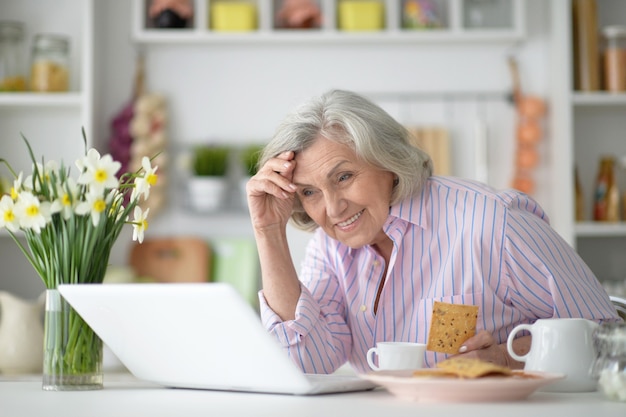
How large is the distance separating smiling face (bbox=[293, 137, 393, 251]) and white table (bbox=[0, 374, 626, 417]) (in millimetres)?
563

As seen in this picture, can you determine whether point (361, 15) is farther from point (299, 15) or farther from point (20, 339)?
point (20, 339)

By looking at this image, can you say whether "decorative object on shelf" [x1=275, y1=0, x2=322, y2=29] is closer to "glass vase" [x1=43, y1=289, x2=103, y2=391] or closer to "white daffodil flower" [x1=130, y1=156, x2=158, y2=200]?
"white daffodil flower" [x1=130, y1=156, x2=158, y2=200]

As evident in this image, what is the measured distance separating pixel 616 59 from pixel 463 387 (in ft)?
7.71

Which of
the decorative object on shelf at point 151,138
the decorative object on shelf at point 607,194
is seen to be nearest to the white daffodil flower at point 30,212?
the decorative object on shelf at point 151,138

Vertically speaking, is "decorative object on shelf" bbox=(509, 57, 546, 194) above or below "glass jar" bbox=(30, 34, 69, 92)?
below

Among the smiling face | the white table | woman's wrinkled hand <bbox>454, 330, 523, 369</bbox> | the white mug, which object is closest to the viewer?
the white table

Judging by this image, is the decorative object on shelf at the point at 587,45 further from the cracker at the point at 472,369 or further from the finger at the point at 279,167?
the cracker at the point at 472,369

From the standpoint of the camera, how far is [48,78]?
10.4 ft

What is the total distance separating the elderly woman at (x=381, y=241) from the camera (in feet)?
5.51

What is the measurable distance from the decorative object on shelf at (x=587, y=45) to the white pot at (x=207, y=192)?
1.32 m

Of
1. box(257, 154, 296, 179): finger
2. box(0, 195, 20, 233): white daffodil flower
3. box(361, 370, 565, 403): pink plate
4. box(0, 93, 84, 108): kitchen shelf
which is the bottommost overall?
box(361, 370, 565, 403): pink plate

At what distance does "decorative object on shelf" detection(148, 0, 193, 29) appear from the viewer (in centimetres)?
323

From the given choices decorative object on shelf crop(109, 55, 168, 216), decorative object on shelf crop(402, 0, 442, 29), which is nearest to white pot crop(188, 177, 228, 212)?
decorative object on shelf crop(109, 55, 168, 216)

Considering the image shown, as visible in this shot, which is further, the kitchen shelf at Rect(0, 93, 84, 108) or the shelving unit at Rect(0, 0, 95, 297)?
the shelving unit at Rect(0, 0, 95, 297)
